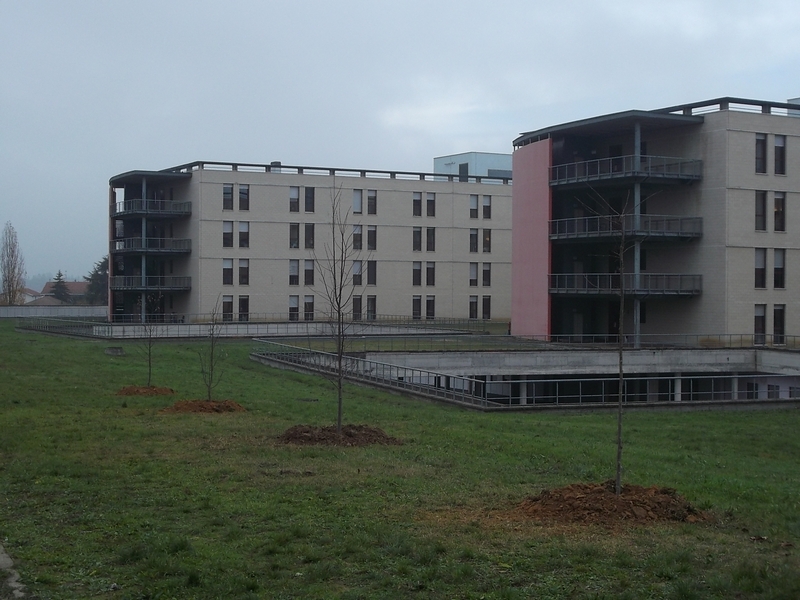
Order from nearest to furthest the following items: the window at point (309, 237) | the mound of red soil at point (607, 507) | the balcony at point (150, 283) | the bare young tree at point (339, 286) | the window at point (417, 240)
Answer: the mound of red soil at point (607, 507), the bare young tree at point (339, 286), the balcony at point (150, 283), the window at point (309, 237), the window at point (417, 240)

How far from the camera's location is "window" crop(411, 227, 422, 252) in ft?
262

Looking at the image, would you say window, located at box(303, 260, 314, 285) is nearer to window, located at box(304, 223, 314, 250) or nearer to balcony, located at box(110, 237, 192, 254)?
window, located at box(304, 223, 314, 250)

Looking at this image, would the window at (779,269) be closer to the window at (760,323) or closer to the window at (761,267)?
the window at (761,267)

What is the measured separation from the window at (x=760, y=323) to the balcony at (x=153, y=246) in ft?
144

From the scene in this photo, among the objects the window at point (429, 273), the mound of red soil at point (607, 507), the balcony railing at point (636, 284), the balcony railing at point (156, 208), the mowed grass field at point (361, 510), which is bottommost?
the mowed grass field at point (361, 510)

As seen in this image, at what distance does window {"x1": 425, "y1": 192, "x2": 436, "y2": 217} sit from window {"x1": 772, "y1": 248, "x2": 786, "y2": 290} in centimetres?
3416

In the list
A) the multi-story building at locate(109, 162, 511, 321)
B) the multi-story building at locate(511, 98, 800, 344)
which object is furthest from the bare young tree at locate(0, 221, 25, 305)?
the multi-story building at locate(511, 98, 800, 344)

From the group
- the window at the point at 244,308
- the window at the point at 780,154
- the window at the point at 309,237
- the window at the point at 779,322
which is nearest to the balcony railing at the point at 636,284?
the window at the point at 779,322

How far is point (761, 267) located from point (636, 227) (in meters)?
8.15

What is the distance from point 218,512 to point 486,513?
3360 millimetres

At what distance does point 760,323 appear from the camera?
52.2 m

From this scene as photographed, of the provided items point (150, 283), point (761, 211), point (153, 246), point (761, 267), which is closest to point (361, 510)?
point (761, 267)

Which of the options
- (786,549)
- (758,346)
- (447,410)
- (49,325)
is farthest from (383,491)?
(49,325)

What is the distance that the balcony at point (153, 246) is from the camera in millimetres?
72438
